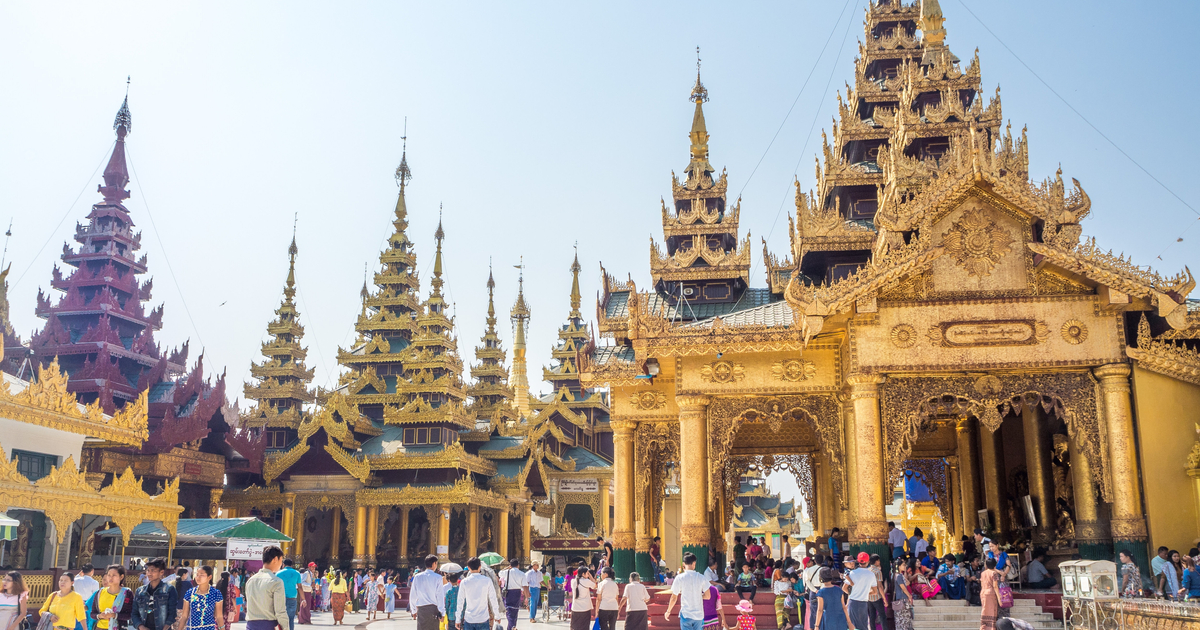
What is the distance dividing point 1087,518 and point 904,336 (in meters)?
4.30

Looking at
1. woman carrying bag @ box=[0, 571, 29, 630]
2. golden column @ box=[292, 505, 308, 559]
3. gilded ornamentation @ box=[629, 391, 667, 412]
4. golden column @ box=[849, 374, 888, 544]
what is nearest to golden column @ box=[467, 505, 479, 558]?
golden column @ box=[292, 505, 308, 559]

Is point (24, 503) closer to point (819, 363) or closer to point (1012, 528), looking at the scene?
point (819, 363)

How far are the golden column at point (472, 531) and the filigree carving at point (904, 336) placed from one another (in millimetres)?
24607

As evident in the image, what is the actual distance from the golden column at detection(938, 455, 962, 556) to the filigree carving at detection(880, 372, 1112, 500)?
273 inches

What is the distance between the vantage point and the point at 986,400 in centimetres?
1568

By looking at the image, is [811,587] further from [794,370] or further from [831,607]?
[794,370]

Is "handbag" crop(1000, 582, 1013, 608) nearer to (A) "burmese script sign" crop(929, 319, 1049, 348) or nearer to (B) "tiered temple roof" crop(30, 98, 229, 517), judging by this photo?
(A) "burmese script sign" crop(929, 319, 1049, 348)

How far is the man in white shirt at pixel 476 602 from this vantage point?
9.91 metres

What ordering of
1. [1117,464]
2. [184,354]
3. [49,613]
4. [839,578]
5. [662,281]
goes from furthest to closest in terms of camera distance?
1. [184,354]
2. [662,281]
3. [1117,464]
4. [839,578]
5. [49,613]

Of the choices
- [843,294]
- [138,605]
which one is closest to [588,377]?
[843,294]

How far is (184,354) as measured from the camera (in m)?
42.9

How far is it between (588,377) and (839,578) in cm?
1013

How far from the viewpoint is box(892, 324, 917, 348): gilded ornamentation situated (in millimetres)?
15605

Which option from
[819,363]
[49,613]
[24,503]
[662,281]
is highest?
[662,281]
